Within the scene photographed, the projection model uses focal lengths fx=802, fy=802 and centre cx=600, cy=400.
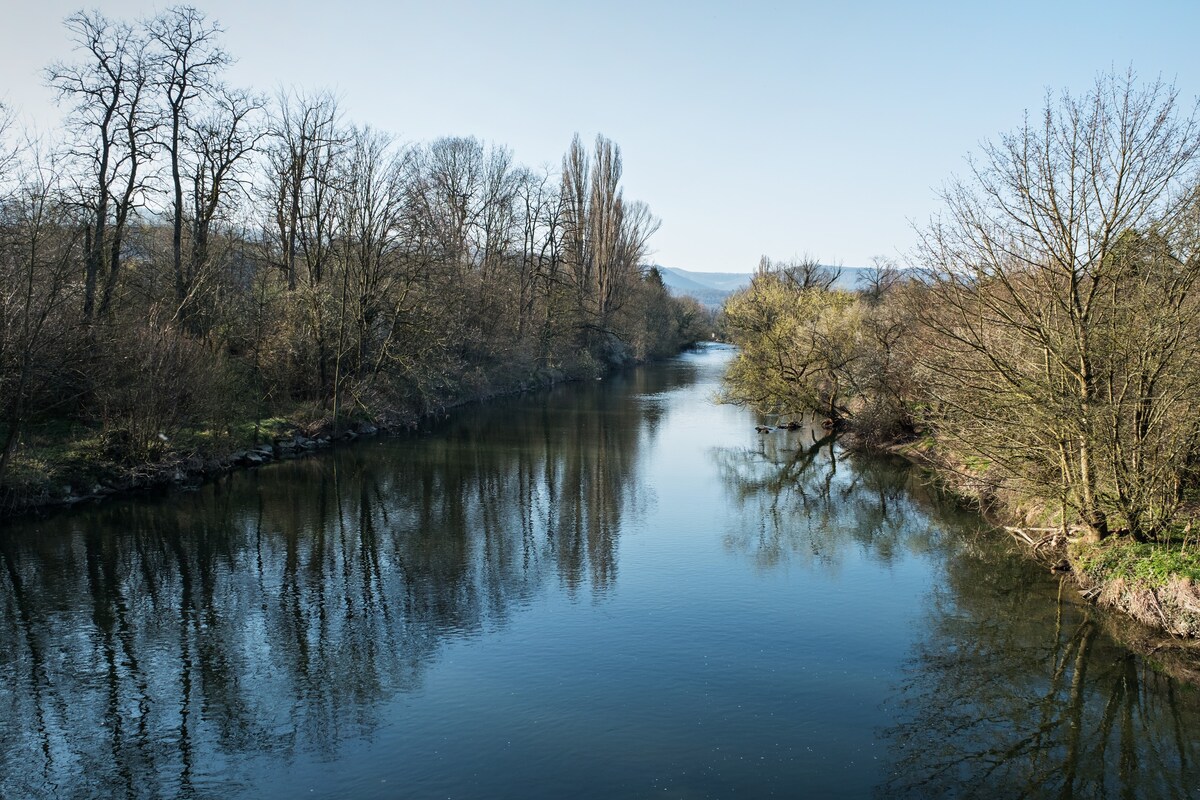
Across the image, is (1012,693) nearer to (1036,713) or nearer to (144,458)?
(1036,713)

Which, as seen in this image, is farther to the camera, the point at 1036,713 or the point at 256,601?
the point at 256,601

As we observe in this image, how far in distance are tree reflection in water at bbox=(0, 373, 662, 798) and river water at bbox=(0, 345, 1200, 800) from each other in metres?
0.06

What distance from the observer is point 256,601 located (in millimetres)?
12172

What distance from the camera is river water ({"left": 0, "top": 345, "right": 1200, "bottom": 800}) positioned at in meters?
7.79

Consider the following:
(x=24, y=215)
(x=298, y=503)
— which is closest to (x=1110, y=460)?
(x=298, y=503)

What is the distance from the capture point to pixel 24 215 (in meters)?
15.5

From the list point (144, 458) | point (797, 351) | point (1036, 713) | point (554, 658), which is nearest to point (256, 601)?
point (554, 658)

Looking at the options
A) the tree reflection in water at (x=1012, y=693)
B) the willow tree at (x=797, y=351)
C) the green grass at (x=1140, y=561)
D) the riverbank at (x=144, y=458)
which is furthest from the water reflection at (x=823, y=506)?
the riverbank at (x=144, y=458)

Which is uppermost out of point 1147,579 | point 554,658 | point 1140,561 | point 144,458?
point 144,458

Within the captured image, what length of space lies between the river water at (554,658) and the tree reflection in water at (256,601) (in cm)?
6

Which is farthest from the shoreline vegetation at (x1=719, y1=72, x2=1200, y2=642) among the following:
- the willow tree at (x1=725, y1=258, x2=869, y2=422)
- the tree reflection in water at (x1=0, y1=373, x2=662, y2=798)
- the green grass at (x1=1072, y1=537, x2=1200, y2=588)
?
the willow tree at (x1=725, y1=258, x2=869, y2=422)

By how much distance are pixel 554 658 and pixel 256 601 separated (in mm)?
4983

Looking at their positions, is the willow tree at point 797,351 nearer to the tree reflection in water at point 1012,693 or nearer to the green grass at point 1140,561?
the tree reflection in water at point 1012,693

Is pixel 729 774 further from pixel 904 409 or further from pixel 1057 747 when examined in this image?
pixel 904 409
